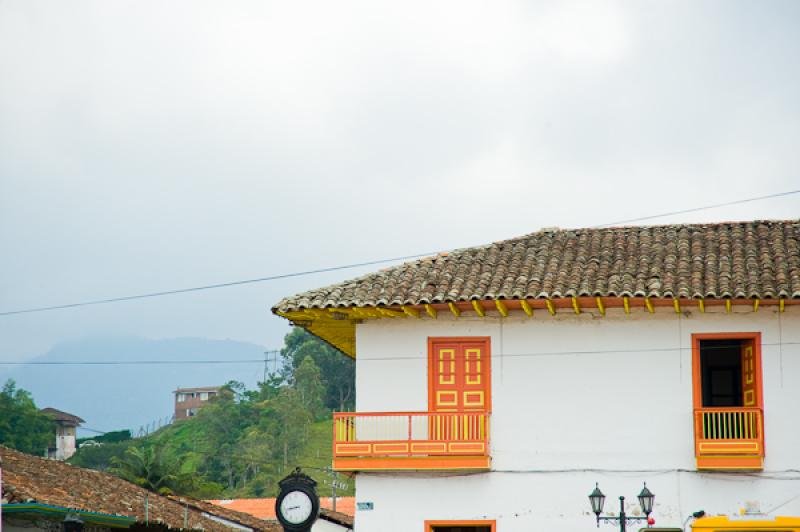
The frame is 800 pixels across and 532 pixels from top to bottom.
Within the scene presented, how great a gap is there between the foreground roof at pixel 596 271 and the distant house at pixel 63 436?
6113cm

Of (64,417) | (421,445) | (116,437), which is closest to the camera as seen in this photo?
(421,445)

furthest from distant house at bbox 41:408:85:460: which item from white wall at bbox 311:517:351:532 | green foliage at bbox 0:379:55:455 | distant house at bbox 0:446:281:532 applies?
distant house at bbox 0:446:281:532

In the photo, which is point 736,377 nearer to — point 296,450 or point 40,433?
point 296,450

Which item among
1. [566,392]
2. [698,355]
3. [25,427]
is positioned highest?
[25,427]

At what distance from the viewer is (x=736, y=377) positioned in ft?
78.2

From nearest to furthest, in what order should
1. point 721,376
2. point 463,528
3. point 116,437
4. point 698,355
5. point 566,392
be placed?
point 463,528 < point 698,355 < point 566,392 < point 721,376 < point 116,437

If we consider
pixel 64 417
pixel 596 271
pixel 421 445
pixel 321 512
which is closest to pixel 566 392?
pixel 596 271

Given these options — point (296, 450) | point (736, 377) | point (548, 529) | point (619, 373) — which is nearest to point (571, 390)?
point (619, 373)

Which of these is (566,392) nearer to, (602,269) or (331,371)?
(602,269)

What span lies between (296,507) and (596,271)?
6.18 meters

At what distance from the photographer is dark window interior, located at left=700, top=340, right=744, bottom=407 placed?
77.3 feet

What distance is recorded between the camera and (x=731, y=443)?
2048cm

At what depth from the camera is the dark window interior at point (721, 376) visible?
2355 centimetres

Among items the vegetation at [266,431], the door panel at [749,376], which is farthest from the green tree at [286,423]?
the door panel at [749,376]
